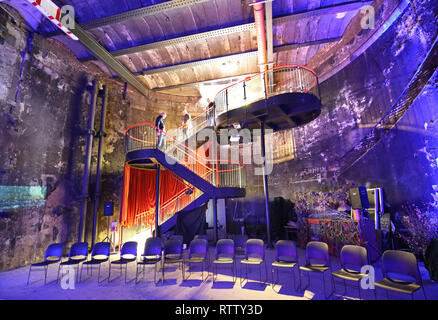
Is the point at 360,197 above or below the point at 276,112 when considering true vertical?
below

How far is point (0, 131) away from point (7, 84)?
5.03 feet

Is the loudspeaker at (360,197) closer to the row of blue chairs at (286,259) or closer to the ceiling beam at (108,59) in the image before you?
the row of blue chairs at (286,259)

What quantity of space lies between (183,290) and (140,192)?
7442 millimetres

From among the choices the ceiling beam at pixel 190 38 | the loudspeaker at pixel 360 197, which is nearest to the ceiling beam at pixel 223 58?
the ceiling beam at pixel 190 38

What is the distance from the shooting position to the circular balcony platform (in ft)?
23.4

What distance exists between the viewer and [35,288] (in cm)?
495

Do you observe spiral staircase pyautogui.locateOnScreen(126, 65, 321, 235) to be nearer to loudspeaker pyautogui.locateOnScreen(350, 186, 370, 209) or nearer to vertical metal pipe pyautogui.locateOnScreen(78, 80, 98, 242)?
vertical metal pipe pyautogui.locateOnScreen(78, 80, 98, 242)

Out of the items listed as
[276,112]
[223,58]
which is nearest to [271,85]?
[223,58]

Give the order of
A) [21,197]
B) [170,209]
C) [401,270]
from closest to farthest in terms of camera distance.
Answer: [401,270]
[21,197]
[170,209]

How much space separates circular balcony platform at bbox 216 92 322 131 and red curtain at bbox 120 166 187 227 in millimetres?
4983

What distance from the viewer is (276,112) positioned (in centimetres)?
788

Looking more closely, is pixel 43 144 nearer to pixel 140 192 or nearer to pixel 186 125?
pixel 140 192

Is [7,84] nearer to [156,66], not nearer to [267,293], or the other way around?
[156,66]
